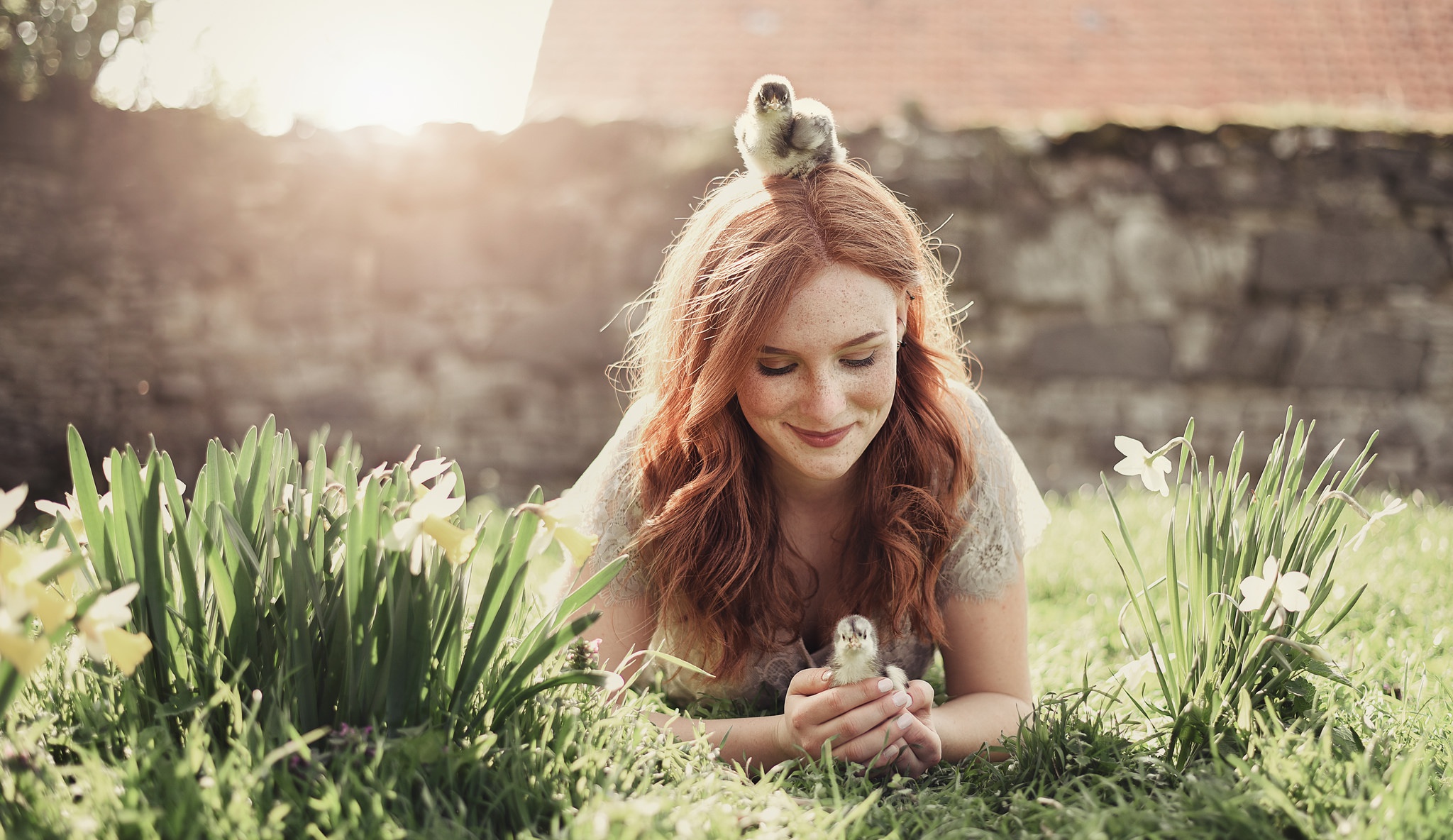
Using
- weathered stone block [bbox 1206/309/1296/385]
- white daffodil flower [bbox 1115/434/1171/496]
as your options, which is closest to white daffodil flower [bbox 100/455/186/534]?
white daffodil flower [bbox 1115/434/1171/496]

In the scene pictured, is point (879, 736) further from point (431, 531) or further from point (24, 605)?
point (24, 605)

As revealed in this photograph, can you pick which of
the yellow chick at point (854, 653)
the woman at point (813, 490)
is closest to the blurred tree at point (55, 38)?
the woman at point (813, 490)

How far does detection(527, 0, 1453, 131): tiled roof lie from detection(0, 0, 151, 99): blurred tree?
353 cm

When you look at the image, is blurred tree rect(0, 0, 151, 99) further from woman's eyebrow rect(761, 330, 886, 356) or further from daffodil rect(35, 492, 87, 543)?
woman's eyebrow rect(761, 330, 886, 356)

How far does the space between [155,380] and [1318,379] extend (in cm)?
691

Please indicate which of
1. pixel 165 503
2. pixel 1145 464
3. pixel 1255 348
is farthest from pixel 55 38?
pixel 1255 348

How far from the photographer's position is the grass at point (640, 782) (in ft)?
3.83

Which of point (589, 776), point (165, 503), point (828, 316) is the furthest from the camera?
point (828, 316)

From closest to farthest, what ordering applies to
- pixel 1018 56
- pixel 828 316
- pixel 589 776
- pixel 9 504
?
pixel 9 504
pixel 589 776
pixel 828 316
pixel 1018 56

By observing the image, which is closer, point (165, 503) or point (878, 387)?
point (165, 503)

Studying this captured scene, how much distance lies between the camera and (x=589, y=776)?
1.42 metres

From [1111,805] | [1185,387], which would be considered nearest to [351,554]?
[1111,805]

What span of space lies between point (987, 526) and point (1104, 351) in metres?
4.01

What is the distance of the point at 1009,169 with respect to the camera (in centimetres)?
553
